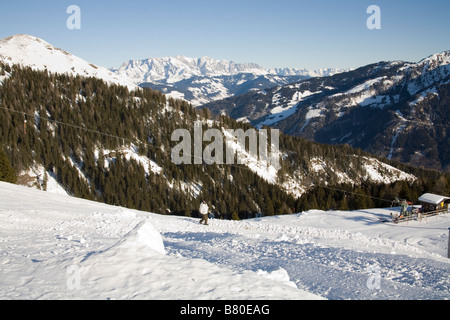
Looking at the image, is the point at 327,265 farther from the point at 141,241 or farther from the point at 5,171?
the point at 5,171

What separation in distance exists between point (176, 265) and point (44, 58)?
562 ft

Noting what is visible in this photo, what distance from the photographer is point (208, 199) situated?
100m

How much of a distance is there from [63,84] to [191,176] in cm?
6378

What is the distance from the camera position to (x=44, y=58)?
14550 cm

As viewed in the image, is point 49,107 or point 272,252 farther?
point 49,107

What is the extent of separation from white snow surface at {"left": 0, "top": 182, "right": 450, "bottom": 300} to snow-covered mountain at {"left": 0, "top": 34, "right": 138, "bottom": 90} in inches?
5443

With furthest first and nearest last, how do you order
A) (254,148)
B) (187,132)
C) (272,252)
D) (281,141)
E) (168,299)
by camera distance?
(281,141), (254,148), (187,132), (272,252), (168,299)

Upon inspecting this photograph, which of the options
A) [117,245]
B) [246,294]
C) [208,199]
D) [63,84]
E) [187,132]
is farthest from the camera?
[187,132]

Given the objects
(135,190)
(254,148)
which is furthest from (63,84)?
(254,148)

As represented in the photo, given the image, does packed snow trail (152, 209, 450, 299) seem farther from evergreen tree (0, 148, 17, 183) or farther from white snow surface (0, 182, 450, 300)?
evergreen tree (0, 148, 17, 183)

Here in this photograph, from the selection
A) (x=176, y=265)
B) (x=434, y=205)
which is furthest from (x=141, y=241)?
(x=434, y=205)

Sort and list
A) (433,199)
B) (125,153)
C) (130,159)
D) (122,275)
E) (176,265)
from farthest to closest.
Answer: (125,153)
(130,159)
(433,199)
(176,265)
(122,275)

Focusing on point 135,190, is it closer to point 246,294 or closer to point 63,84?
point 63,84
